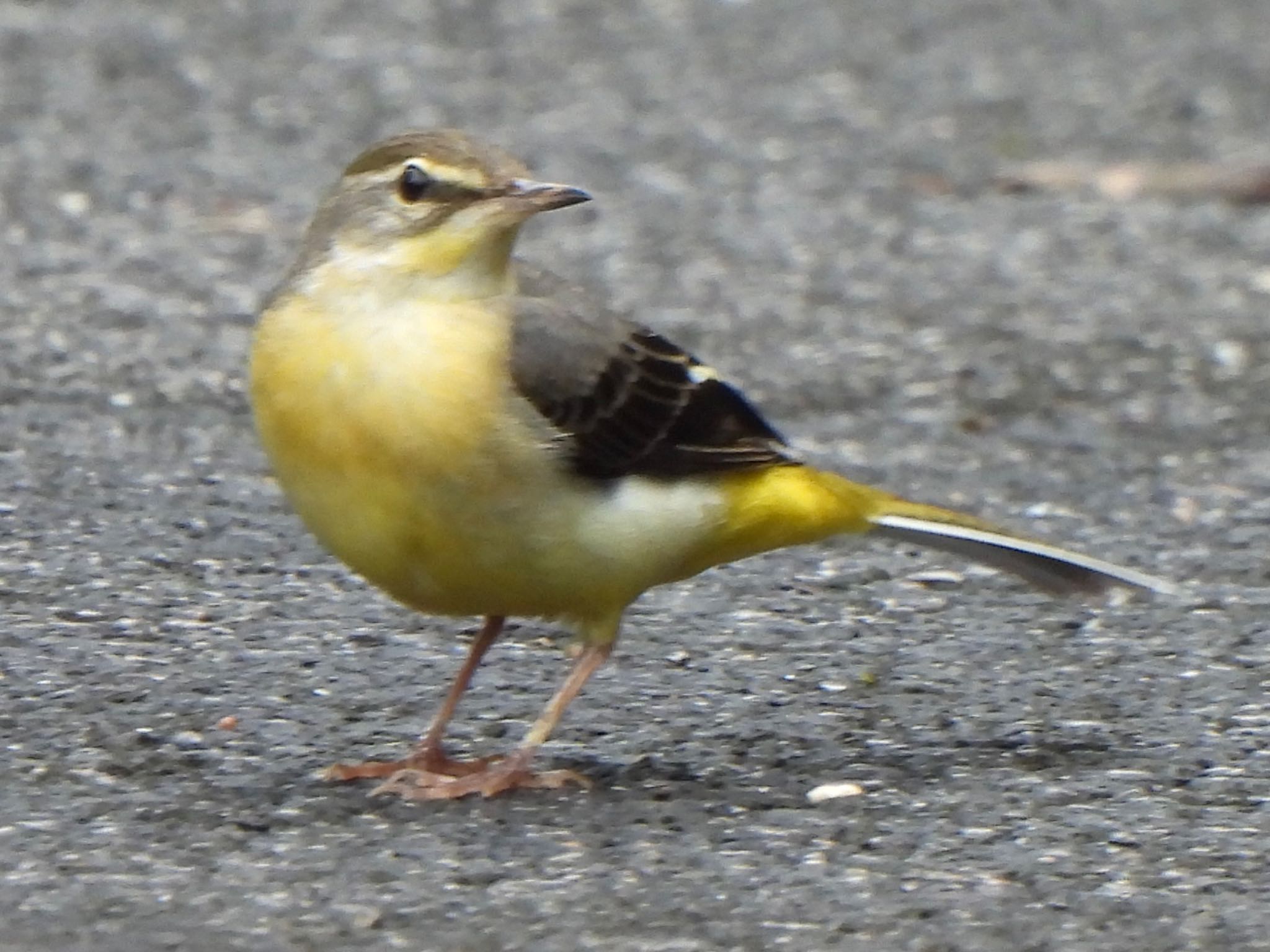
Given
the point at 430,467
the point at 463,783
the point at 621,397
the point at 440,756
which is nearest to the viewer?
the point at 430,467

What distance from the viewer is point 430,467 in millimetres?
4570

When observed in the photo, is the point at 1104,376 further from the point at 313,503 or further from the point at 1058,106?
the point at 313,503

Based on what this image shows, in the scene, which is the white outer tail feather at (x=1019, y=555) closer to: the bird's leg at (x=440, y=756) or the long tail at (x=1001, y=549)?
the long tail at (x=1001, y=549)

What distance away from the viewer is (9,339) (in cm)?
788

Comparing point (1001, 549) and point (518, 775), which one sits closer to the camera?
point (518, 775)

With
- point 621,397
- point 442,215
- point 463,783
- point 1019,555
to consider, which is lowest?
point 463,783

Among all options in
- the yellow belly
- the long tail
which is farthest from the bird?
the long tail

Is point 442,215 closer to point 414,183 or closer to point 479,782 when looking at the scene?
point 414,183

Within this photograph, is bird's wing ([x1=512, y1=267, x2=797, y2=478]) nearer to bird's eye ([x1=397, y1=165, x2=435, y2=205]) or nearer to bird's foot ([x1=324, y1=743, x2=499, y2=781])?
bird's eye ([x1=397, y1=165, x2=435, y2=205])

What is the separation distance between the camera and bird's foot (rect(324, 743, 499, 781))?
16.0 feet

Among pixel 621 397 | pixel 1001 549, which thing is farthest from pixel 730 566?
pixel 621 397

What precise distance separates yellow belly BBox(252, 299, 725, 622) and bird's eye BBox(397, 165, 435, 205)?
27 cm

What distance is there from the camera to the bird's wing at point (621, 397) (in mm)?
4934

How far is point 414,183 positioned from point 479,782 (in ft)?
4.06
